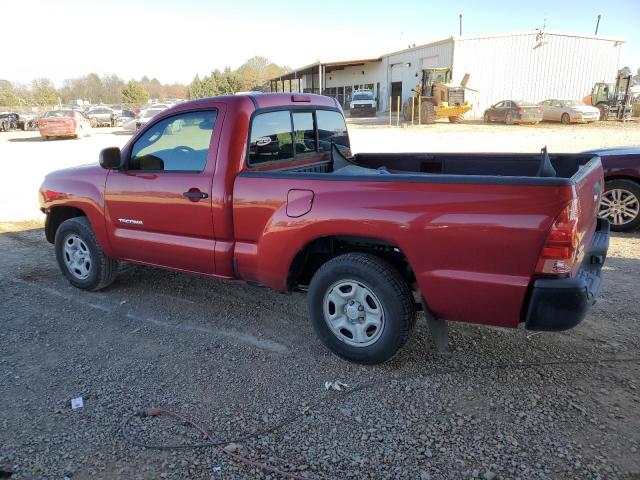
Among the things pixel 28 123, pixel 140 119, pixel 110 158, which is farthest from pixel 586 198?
pixel 28 123

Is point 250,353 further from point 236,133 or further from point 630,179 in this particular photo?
point 630,179

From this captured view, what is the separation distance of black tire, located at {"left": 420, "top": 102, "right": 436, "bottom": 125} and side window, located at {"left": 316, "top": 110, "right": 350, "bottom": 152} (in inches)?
1062

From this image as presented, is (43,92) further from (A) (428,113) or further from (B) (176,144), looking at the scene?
(B) (176,144)

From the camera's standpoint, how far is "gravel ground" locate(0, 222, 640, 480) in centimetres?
267

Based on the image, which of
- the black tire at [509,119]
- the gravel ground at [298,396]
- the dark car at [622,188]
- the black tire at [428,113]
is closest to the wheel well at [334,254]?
the gravel ground at [298,396]

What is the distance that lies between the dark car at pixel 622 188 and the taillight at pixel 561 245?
184 inches

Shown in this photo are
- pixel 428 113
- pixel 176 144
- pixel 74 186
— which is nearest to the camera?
pixel 176 144

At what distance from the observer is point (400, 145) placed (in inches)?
772

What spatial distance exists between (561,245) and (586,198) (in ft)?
1.96

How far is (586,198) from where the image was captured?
3.11 meters

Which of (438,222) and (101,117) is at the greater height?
(438,222)

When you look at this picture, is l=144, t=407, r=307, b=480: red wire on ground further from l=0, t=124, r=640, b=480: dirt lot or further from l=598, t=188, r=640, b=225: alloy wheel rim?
l=598, t=188, r=640, b=225: alloy wheel rim

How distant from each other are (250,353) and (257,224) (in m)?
0.99

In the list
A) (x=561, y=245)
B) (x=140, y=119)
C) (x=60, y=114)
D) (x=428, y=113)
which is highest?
(x=60, y=114)
